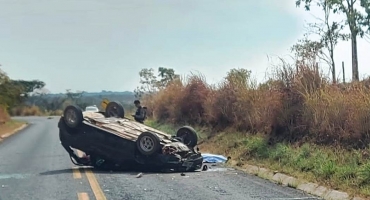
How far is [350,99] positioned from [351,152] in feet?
6.35

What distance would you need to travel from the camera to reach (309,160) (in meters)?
14.8

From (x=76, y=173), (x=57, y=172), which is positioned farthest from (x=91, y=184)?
(x=57, y=172)

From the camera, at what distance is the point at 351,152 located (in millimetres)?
14180

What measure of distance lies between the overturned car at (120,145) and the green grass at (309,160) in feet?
6.15

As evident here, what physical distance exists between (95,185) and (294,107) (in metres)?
7.15

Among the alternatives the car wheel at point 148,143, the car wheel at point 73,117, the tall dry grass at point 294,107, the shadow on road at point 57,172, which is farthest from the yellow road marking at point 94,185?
the tall dry grass at point 294,107

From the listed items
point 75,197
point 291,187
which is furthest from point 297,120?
point 75,197

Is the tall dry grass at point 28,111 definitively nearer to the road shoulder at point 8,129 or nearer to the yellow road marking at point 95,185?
the road shoulder at point 8,129

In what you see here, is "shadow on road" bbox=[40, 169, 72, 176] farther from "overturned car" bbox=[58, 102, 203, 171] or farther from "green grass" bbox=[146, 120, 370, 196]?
"green grass" bbox=[146, 120, 370, 196]

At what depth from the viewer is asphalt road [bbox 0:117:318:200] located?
38.8 feet

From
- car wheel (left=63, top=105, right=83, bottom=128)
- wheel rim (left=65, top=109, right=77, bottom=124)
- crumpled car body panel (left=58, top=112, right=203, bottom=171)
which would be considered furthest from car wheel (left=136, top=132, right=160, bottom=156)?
wheel rim (left=65, top=109, right=77, bottom=124)

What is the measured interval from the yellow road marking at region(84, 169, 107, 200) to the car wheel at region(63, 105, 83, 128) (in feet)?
4.14

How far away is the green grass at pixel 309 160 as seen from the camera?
40.5 feet

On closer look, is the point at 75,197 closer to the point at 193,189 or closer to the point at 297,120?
the point at 193,189
